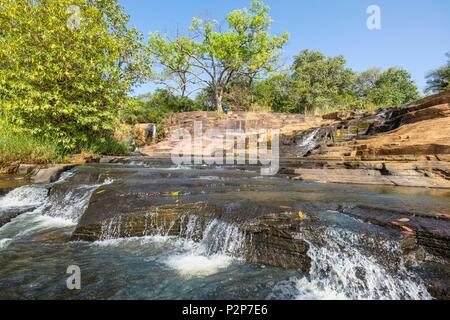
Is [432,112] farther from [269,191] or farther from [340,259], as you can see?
[340,259]

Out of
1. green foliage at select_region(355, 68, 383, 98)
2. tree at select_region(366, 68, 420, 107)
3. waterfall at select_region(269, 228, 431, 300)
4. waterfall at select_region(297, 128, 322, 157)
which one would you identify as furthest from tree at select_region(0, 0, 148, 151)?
green foliage at select_region(355, 68, 383, 98)

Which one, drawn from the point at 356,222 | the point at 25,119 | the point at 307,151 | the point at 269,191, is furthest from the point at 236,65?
the point at 356,222

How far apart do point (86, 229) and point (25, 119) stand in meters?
6.36

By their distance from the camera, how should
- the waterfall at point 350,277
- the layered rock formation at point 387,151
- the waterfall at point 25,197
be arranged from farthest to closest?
1. the layered rock formation at point 387,151
2. the waterfall at point 25,197
3. the waterfall at point 350,277

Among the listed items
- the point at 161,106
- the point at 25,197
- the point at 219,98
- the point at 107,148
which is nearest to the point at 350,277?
the point at 25,197

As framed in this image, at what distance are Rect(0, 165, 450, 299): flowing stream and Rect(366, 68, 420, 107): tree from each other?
918 inches

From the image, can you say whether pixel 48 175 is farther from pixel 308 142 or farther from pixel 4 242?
pixel 308 142

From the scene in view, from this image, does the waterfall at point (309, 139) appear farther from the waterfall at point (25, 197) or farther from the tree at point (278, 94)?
the tree at point (278, 94)

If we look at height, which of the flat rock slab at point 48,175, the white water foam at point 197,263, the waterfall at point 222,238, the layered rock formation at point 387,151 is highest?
the layered rock formation at point 387,151

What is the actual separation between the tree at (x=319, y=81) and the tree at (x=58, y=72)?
55.4ft

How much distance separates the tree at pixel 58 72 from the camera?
809cm

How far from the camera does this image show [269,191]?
4.72 m

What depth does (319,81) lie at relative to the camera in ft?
88.7

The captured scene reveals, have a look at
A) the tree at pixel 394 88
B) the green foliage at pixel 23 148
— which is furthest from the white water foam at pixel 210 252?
the tree at pixel 394 88
